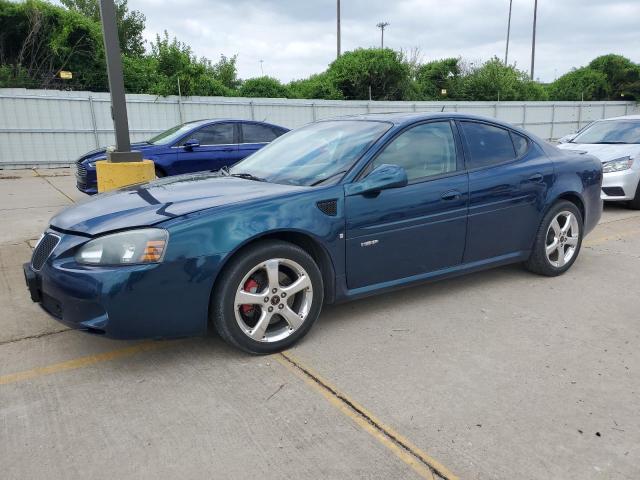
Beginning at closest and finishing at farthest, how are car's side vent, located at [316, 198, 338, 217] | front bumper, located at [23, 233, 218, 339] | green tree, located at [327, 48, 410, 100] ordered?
front bumper, located at [23, 233, 218, 339] < car's side vent, located at [316, 198, 338, 217] < green tree, located at [327, 48, 410, 100]

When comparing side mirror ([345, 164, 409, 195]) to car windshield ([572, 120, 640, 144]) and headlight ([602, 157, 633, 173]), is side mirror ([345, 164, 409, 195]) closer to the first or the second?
headlight ([602, 157, 633, 173])

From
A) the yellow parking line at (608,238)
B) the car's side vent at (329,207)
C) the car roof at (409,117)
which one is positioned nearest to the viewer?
the car's side vent at (329,207)

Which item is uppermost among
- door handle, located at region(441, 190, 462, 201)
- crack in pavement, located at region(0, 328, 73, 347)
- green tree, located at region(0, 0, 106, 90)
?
green tree, located at region(0, 0, 106, 90)

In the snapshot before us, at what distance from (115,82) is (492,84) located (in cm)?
2751

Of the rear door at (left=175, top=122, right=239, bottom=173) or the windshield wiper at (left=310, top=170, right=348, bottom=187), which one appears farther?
the rear door at (left=175, top=122, right=239, bottom=173)

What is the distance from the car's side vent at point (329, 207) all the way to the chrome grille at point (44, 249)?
1614 mm

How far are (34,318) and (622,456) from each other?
3.89 meters

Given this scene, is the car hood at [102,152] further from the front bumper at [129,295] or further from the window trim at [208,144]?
the front bumper at [129,295]

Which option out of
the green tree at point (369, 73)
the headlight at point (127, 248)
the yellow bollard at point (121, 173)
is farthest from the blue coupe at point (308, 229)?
the green tree at point (369, 73)

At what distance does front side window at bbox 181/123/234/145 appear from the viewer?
9.43m

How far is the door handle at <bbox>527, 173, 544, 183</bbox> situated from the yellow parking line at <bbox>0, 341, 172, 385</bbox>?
3.19 metres

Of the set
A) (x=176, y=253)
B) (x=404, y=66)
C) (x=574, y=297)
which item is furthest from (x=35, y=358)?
(x=404, y=66)

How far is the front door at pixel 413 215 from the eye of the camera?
3.63m

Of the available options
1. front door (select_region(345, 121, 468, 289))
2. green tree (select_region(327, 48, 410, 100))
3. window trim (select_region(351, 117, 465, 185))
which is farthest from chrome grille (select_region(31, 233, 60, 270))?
green tree (select_region(327, 48, 410, 100))
